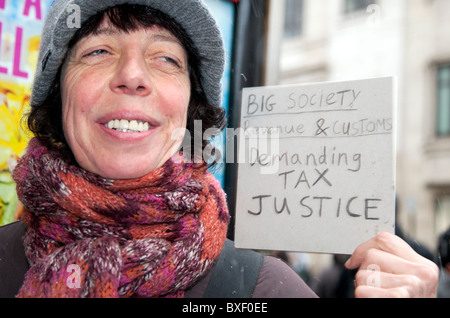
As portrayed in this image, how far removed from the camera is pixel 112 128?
3.58 feet

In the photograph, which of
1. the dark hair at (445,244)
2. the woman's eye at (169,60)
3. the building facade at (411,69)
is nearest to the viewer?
the woman's eye at (169,60)

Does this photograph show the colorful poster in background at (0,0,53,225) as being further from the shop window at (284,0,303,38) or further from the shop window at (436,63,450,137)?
the shop window at (436,63,450,137)

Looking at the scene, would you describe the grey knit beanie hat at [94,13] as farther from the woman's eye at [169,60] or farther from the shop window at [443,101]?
the shop window at [443,101]

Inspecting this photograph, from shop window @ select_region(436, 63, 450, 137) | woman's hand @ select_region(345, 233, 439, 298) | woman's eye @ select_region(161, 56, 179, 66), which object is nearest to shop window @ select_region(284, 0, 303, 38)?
woman's eye @ select_region(161, 56, 179, 66)

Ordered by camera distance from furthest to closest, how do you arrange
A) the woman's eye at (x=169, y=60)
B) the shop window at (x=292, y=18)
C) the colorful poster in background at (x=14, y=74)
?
the shop window at (x=292, y=18) → the colorful poster in background at (x=14, y=74) → the woman's eye at (x=169, y=60)

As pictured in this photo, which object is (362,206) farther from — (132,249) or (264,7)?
(264,7)

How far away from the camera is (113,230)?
43.0 inches

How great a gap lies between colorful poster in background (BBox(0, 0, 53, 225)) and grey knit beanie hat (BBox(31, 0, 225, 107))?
0.20m

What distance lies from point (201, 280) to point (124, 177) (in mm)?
325

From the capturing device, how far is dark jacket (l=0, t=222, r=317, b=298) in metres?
1.12

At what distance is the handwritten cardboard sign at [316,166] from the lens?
1.12 meters

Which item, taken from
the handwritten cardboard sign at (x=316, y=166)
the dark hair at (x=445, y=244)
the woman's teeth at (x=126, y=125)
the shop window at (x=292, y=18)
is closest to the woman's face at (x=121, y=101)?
the woman's teeth at (x=126, y=125)

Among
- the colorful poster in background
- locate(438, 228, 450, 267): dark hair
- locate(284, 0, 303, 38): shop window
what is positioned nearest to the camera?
the colorful poster in background
